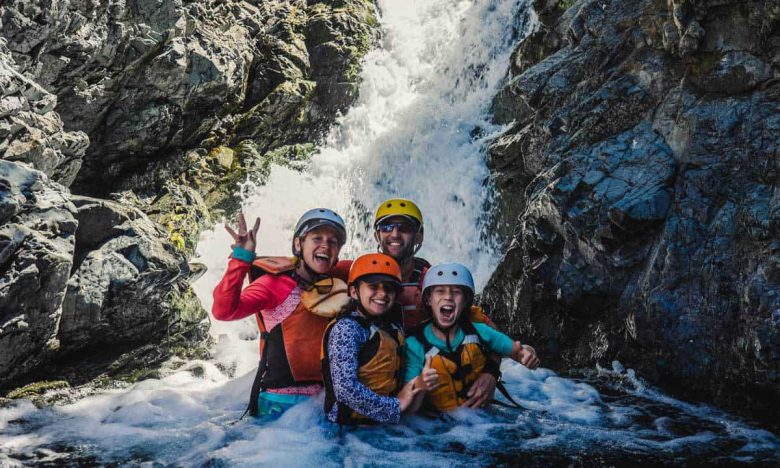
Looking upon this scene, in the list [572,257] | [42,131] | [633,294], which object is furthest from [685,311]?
[42,131]

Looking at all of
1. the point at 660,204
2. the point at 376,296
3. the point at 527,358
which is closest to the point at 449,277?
the point at 376,296

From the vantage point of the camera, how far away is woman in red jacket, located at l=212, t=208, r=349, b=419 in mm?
5789

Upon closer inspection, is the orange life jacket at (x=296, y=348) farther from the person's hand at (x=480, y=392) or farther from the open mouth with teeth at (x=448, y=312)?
the person's hand at (x=480, y=392)

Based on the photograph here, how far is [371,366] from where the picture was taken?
5570 millimetres

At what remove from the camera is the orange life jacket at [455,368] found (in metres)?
6.02

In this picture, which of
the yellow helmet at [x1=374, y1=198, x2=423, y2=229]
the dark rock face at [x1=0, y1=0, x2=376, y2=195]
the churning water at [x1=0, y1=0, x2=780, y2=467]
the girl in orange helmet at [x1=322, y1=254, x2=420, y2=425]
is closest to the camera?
the girl in orange helmet at [x1=322, y1=254, x2=420, y2=425]

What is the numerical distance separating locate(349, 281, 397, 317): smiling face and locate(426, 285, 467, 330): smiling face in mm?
646

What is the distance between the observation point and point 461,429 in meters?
6.02

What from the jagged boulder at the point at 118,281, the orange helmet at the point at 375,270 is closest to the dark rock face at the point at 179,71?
the jagged boulder at the point at 118,281

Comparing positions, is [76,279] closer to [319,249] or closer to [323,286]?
[319,249]

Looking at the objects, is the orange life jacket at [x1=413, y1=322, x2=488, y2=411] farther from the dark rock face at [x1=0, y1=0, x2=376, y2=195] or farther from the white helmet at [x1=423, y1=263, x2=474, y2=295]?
Answer: the dark rock face at [x1=0, y1=0, x2=376, y2=195]

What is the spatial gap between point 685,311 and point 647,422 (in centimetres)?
165

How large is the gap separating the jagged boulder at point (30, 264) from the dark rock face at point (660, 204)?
24.7 feet

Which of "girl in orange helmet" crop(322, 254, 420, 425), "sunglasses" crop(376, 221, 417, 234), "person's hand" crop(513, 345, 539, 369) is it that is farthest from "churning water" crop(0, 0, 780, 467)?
"sunglasses" crop(376, 221, 417, 234)
